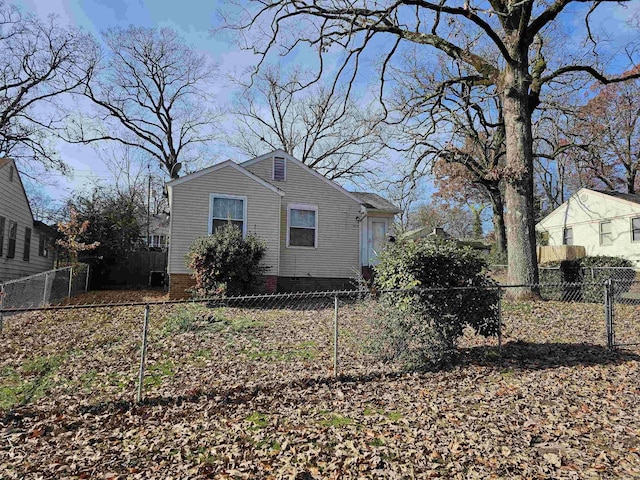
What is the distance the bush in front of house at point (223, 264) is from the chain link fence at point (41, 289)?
3.70 m

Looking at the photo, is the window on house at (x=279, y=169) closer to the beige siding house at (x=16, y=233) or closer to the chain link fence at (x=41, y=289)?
the chain link fence at (x=41, y=289)

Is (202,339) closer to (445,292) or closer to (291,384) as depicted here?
(291,384)

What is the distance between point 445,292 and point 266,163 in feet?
33.6

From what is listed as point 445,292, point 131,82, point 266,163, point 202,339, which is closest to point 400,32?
point 266,163

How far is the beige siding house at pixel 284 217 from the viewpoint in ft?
41.7

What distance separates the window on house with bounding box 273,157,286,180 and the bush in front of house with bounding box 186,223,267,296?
3492mm

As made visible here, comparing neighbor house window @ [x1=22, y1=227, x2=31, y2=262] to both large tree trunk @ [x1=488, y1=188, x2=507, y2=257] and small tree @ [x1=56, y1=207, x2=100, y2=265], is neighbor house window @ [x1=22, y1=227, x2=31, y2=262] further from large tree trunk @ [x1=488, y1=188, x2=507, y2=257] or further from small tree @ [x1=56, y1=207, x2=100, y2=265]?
large tree trunk @ [x1=488, y1=188, x2=507, y2=257]

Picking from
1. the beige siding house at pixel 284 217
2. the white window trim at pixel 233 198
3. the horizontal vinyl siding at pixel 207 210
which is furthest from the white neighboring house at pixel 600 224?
the white window trim at pixel 233 198

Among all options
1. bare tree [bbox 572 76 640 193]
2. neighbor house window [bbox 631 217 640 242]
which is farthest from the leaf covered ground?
bare tree [bbox 572 76 640 193]

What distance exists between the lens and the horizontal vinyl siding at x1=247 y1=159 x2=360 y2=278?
47.1ft

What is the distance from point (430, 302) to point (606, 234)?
22.8 metres

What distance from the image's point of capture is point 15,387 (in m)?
5.40

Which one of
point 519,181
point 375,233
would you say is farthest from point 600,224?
point 519,181

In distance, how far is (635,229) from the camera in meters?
21.2
